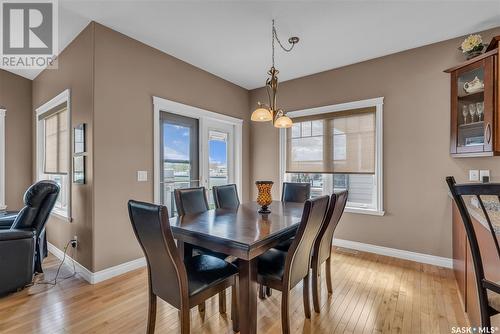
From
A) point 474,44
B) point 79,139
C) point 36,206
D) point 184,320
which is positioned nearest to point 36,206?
point 36,206

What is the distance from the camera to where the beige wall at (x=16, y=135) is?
402 cm

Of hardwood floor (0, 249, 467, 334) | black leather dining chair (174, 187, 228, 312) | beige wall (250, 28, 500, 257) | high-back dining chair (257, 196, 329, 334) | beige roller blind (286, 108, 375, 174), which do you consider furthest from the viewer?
beige roller blind (286, 108, 375, 174)

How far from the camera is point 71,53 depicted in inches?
117

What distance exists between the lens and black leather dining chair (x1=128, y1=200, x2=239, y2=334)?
53.4 inches

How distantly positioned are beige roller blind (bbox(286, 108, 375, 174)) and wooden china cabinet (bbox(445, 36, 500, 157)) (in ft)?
2.96

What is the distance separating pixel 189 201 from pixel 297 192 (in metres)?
1.42

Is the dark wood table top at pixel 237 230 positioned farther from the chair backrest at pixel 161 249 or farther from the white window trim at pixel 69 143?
the white window trim at pixel 69 143

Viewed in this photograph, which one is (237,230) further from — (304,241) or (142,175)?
(142,175)

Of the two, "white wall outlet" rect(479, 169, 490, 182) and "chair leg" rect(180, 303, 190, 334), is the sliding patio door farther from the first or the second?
"white wall outlet" rect(479, 169, 490, 182)

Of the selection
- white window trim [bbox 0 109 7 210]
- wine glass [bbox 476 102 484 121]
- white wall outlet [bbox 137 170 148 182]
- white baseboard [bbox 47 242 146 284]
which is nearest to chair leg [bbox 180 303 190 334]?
white baseboard [bbox 47 242 146 284]

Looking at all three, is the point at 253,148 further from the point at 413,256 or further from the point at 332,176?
the point at 413,256

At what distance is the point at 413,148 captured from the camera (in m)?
3.08

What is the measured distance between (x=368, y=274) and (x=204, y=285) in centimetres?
208

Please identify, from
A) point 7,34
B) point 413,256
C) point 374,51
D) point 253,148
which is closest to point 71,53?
point 7,34
